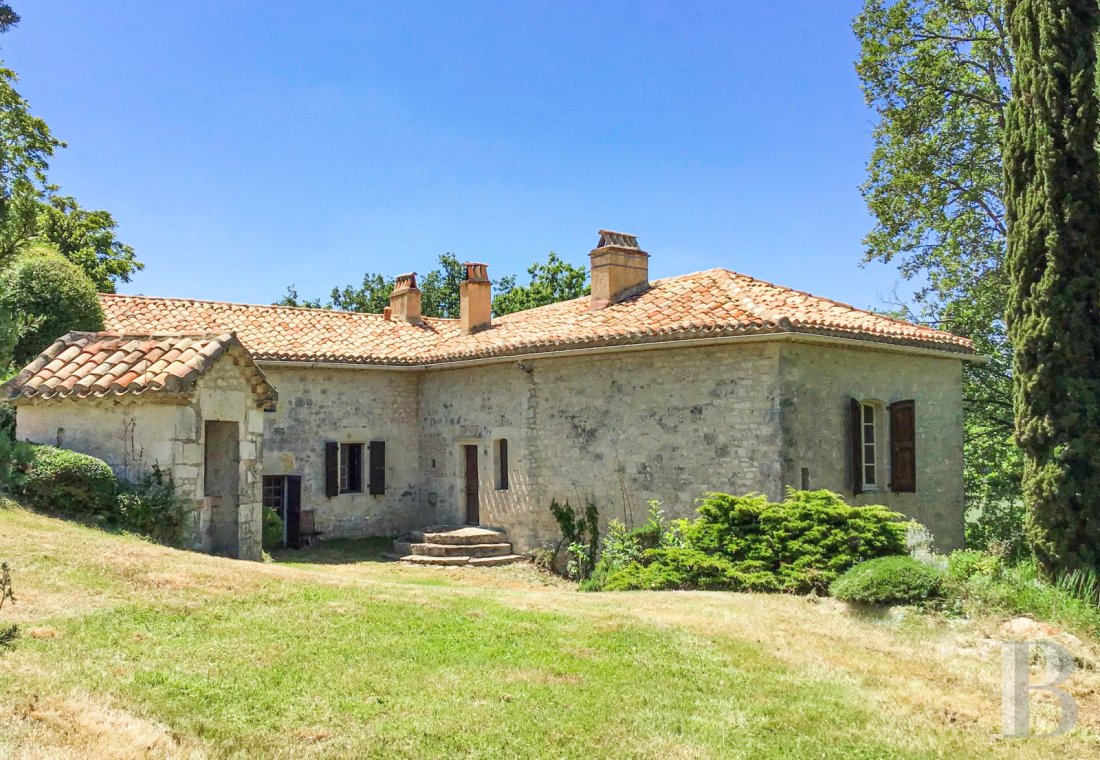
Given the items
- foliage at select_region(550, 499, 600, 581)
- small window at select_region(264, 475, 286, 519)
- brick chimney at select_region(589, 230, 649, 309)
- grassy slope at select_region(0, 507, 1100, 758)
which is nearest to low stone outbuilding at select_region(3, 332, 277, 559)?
grassy slope at select_region(0, 507, 1100, 758)

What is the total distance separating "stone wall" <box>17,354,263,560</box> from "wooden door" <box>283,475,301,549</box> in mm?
5731

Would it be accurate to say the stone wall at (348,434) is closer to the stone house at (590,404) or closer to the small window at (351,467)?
the stone house at (590,404)

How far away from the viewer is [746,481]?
14289 millimetres

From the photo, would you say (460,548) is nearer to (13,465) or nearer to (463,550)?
(463,550)

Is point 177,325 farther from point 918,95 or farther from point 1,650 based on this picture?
point 918,95

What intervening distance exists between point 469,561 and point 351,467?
14.2ft

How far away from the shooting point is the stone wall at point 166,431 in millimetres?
12203

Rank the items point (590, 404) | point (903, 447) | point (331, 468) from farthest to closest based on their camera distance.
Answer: point (331, 468) → point (590, 404) → point (903, 447)

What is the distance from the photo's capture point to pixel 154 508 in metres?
11.9

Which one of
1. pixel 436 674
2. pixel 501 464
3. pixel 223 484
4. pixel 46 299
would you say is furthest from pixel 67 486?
pixel 501 464

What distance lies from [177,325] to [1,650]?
1401 cm

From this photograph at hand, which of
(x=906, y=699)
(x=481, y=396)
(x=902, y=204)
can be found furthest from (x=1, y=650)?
(x=902, y=204)

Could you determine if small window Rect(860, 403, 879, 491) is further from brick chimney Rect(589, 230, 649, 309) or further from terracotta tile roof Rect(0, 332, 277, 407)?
terracotta tile roof Rect(0, 332, 277, 407)

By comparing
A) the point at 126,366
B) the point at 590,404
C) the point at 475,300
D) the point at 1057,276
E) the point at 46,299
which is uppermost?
the point at 475,300
